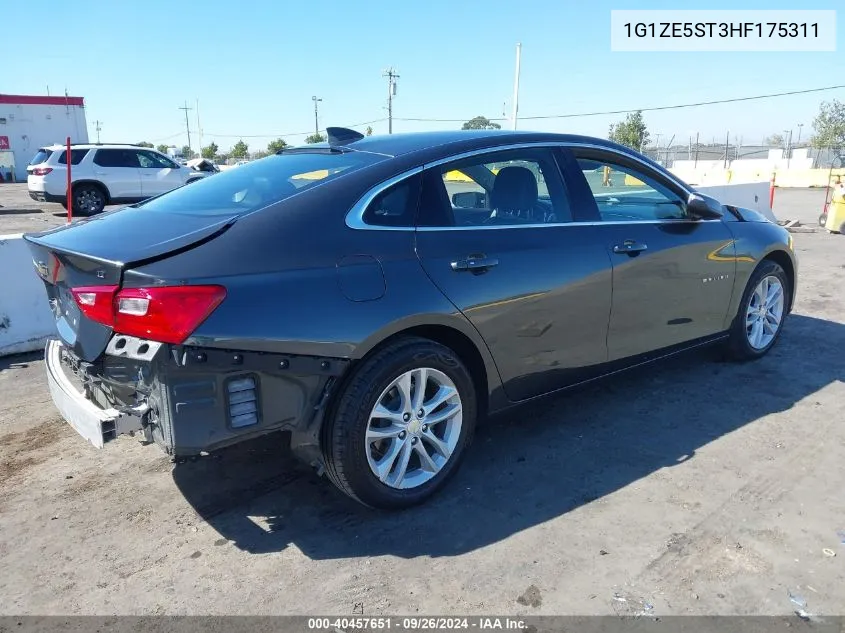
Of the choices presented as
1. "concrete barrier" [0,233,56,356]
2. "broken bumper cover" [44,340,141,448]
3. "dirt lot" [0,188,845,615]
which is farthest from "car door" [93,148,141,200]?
"broken bumper cover" [44,340,141,448]

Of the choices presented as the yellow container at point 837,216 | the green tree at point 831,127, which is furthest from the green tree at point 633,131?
the yellow container at point 837,216

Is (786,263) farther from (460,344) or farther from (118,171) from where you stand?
(118,171)

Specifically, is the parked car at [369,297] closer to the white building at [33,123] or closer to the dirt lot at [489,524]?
the dirt lot at [489,524]

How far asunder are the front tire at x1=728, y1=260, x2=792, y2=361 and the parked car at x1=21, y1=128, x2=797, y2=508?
33.3 inches

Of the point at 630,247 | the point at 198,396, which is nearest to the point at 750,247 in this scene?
the point at 630,247

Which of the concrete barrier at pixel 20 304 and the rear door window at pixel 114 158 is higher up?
the rear door window at pixel 114 158

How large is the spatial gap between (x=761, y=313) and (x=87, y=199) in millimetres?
17073

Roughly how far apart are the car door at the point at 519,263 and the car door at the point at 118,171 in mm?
16451

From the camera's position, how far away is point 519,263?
10.7ft

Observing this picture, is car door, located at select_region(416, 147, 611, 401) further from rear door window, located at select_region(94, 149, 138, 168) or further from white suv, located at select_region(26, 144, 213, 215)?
rear door window, located at select_region(94, 149, 138, 168)

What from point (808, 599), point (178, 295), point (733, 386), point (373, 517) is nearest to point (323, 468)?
point (373, 517)

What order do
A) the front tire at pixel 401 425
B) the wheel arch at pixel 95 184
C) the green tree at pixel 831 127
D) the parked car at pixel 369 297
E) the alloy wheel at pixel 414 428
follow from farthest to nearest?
the green tree at pixel 831 127 → the wheel arch at pixel 95 184 → the alloy wheel at pixel 414 428 → the front tire at pixel 401 425 → the parked car at pixel 369 297

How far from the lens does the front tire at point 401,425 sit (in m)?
2.75

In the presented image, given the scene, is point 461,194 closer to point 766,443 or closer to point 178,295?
point 178,295
